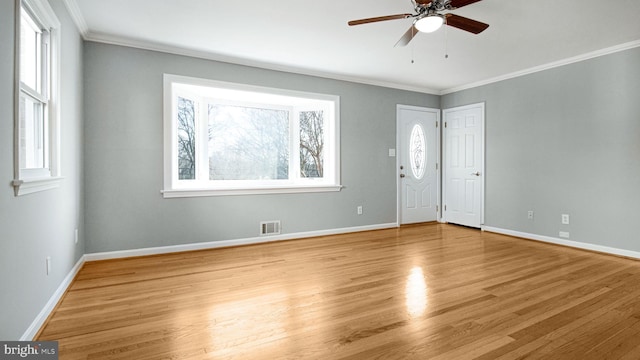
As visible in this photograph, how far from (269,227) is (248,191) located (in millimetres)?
606

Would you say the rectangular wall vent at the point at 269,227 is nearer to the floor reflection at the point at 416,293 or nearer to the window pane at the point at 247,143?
the window pane at the point at 247,143

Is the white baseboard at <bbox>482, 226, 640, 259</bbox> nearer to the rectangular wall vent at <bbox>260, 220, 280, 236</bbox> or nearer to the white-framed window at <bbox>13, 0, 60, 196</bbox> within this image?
the rectangular wall vent at <bbox>260, 220, 280, 236</bbox>

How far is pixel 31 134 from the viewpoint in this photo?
2250 millimetres

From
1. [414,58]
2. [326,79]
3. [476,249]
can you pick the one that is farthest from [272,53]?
[476,249]

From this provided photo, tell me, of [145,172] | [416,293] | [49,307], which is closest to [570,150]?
[416,293]

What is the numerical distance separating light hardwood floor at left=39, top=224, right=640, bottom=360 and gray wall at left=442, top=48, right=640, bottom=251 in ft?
2.05

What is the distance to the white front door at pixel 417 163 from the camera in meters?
5.81

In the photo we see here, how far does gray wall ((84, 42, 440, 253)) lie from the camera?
11.7 feet

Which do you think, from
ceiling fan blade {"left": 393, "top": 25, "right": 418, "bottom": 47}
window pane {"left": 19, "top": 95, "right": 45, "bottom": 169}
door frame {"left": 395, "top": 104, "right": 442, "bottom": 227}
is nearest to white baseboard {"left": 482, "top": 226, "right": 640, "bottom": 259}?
door frame {"left": 395, "top": 104, "right": 442, "bottom": 227}

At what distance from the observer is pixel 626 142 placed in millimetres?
3801

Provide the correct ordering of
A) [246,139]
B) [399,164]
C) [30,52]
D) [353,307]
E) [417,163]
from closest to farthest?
[30,52] → [353,307] → [246,139] → [399,164] → [417,163]

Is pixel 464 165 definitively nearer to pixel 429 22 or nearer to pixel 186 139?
pixel 429 22

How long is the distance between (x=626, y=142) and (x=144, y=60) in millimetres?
5773

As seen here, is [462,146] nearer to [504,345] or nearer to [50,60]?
[504,345]
